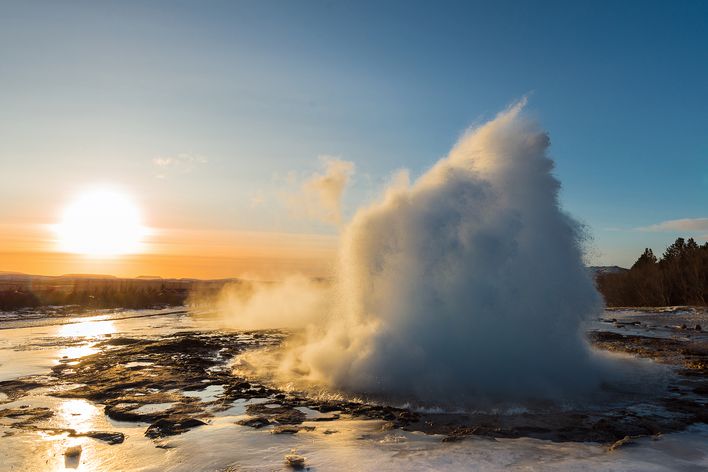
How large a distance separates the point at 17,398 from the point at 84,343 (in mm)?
11973

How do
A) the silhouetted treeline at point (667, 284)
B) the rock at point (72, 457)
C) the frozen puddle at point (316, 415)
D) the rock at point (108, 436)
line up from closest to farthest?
1. the rock at point (72, 457)
2. the rock at point (108, 436)
3. the frozen puddle at point (316, 415)
4. the silhouetted treeline at point (667, 284)

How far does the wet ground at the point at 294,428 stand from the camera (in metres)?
6.73

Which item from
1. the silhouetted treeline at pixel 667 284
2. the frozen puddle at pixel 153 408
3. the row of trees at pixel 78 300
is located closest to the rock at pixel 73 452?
the frozen puddle at pixel 153 408

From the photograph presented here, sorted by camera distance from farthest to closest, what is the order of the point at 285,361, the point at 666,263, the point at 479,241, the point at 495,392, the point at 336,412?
the point at 666,263, the point at 285,361, the point at 479,241, the point at 495,392, the point at 336,412

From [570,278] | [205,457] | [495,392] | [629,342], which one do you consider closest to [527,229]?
[570,278]

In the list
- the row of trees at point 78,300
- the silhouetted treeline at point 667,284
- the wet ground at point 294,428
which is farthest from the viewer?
the silhouetted treeline at point 667,284

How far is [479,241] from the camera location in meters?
12.3

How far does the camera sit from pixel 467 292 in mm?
12141

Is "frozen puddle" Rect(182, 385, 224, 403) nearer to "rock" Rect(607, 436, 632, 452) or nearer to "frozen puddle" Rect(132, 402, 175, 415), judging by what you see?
"frozen puddle" Rect(132, 402, 175, 415)

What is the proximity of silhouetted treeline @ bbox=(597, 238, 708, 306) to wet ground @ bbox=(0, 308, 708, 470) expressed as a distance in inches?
1986

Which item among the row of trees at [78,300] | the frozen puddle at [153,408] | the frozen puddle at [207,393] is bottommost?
the frozen puddle at [207,393]

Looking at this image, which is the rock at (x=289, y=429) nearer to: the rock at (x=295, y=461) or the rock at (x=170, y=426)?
the rock at (x=295, y=461)

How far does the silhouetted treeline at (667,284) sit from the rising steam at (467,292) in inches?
1928

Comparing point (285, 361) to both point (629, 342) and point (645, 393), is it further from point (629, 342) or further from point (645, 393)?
point (629, 342)
